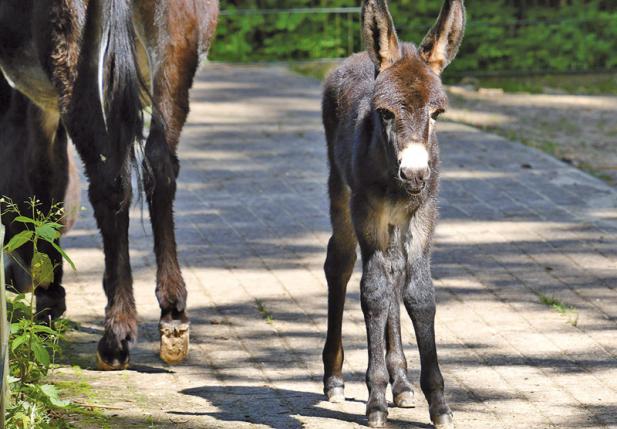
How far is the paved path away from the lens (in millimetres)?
6035

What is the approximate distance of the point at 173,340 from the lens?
6.71 meters

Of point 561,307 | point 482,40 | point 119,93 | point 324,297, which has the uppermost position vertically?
point 119,93

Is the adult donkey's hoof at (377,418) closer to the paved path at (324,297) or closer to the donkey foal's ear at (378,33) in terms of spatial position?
the paved path at (324,297)

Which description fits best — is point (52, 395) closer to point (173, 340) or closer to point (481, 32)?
point (173, 340)

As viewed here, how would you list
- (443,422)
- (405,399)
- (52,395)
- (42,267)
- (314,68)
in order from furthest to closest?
(314,68) → (405,399) → (42,267) → (443,422) → (52,395)

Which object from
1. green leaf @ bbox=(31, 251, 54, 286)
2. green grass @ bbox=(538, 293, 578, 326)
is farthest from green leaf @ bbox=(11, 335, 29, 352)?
green grass @ bbox=(538, 293, 578, 326)

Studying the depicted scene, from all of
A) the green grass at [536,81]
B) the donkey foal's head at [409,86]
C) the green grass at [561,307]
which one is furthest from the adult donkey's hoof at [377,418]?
the green grass at [536,81]

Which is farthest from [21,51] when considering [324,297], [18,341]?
[324,297]

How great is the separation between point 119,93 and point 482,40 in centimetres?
1240

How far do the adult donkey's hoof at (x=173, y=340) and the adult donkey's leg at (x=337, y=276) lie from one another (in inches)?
38.3

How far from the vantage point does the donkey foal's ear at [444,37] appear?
5531mm

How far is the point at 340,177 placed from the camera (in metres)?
6.09

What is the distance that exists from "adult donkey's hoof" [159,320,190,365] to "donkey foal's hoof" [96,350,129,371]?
254mm

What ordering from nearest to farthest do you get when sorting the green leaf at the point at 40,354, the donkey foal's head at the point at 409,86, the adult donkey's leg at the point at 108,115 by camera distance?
the donkey foal's head at the point at 409,86
the green leaf at the point at 40,354
the adult donkey's leg at the point at 108,115
